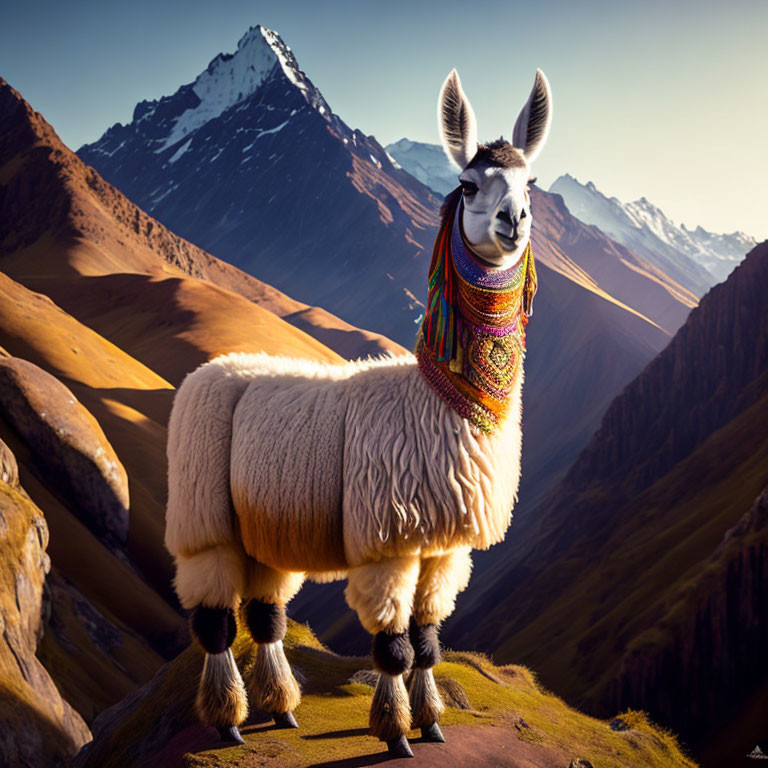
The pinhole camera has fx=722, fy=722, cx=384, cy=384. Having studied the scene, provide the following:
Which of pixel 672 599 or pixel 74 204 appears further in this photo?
pixel 74 204

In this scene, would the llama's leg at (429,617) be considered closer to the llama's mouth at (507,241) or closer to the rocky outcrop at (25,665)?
the llama's mouth at (507,241)

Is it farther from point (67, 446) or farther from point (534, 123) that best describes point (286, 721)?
point (67, 446)

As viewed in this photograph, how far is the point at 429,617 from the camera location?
18.7 ft

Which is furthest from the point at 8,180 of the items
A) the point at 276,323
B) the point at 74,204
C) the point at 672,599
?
the point at 672,599

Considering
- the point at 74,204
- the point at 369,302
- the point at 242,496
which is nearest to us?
the point at 242,496

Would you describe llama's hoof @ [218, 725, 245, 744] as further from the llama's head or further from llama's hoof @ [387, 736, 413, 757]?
the llama's head

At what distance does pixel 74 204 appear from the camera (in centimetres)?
10931

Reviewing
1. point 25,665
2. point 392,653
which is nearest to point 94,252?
point 25,665

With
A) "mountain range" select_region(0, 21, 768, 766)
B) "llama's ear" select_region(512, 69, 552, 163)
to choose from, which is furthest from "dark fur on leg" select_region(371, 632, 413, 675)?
"llama's ear" select_region(512, 69, 552, 163)

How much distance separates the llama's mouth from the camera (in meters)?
5.04

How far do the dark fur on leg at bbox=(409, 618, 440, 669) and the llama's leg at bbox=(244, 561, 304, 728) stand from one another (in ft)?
4.29

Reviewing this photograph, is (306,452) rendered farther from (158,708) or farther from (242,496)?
(158,708)

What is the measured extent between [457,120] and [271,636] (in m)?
4.62

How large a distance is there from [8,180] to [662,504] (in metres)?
109
